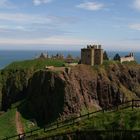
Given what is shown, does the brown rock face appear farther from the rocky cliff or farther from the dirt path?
the dirt path

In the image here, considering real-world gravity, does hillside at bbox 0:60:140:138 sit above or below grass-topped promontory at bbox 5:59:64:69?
below

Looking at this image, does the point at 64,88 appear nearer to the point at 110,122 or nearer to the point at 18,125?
the point at 18,125

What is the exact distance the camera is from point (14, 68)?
143 m

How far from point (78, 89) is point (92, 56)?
1194cm

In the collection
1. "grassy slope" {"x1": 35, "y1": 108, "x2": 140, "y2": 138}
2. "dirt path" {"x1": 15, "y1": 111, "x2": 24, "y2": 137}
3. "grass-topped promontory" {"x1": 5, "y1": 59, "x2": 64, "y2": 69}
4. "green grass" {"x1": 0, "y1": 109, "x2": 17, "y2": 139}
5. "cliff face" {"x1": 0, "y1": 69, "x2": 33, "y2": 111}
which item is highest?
"grassy slope" {"x1": 35, "y1": 108, "x2": 140, "y2": 138}

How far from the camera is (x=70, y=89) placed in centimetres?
11862

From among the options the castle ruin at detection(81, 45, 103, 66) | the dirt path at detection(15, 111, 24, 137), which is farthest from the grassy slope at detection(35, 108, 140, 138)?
the castle ruin at detection(81, 45, 103, 66)

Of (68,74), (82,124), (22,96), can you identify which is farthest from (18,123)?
(82,124)

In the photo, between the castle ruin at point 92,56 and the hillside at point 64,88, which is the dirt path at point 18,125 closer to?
the hillside at point 64,88

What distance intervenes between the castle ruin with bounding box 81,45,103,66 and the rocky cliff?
1.97m

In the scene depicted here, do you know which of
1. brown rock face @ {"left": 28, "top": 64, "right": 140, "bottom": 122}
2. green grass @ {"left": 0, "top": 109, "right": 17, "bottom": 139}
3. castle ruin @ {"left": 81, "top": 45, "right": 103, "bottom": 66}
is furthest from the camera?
castle ruin @ {"left": 81, "top": 45, "right": 103, "bottom": 66}

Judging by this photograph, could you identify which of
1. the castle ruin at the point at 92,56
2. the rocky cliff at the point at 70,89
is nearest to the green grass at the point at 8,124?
the rocky cliff at the point at 70,89

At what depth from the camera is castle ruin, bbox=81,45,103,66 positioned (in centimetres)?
12938

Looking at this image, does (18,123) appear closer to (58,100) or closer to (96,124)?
(58,100)
